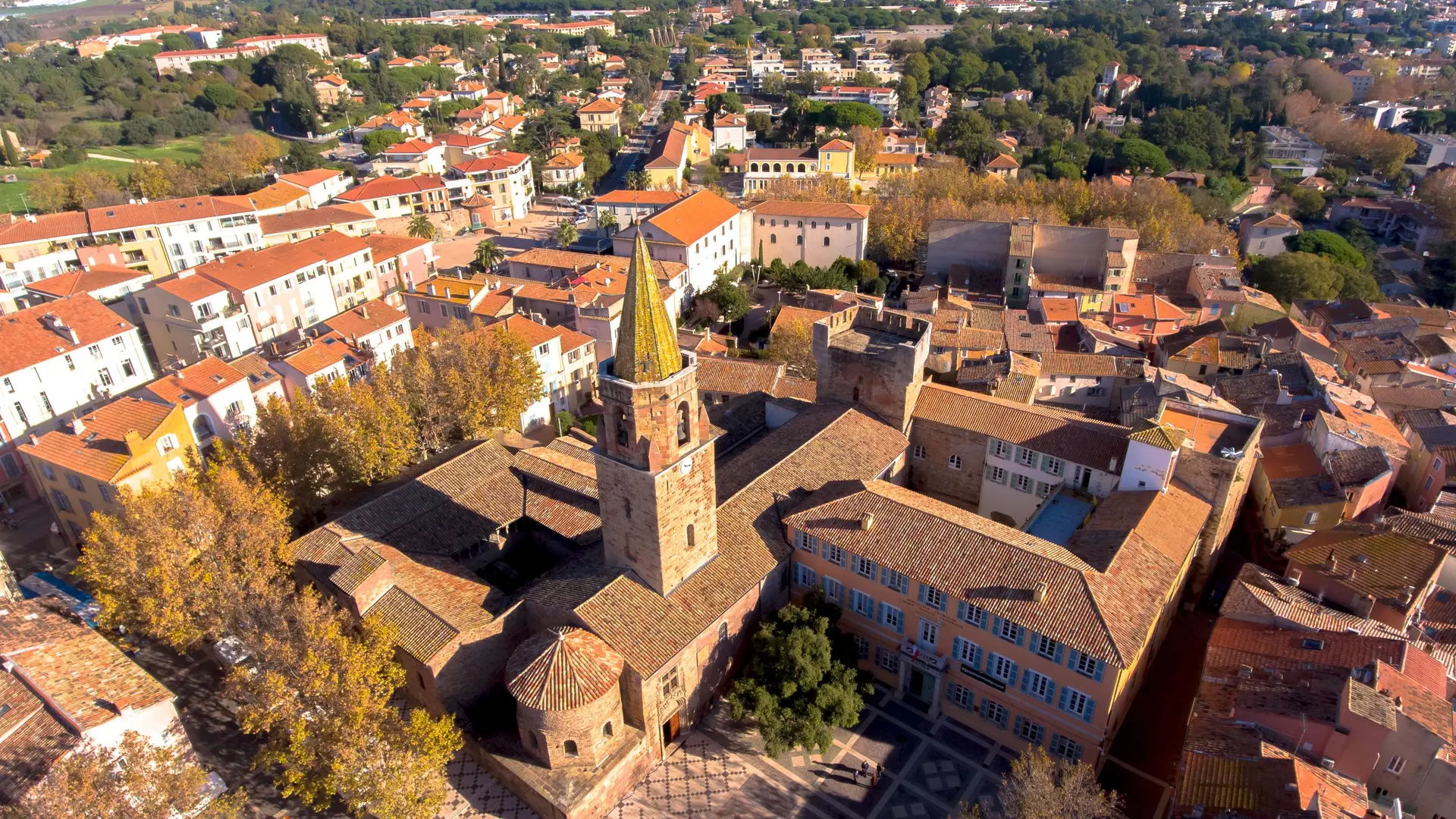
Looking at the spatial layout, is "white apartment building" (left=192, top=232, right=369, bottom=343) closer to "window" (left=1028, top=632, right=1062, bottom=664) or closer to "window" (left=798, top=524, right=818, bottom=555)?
"window" (left=798, top=524, right=818, bottom=555)


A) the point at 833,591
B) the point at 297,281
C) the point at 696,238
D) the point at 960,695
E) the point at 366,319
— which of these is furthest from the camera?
the point at 696,238

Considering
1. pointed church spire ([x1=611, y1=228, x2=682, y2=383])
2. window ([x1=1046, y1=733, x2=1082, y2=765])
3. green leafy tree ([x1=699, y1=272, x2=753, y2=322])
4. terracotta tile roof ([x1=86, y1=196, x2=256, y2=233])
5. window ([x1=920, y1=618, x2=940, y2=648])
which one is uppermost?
pointed church spire ([x1=611, y1=228, x2=682, y2=383])

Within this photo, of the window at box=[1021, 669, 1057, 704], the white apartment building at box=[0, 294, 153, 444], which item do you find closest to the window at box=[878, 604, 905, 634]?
the window at box=[1021, 669, 1057, 704]

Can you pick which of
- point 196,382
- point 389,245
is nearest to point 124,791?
point 196,382

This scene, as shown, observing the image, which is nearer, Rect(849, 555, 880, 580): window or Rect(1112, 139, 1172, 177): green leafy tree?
Rect(849, 555, 880, 580): window

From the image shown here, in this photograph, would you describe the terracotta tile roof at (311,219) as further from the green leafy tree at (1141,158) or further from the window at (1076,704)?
the green leafy tree at (1141,158)

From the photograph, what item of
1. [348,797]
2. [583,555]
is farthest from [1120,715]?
[348,797]

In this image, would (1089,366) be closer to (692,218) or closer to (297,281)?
(692,218)
